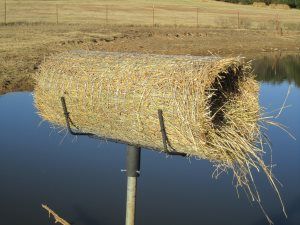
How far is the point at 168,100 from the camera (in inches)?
152

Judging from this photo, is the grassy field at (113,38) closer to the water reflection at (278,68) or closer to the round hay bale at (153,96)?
the water reflection at (278,68)

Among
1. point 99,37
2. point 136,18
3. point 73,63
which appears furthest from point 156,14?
point 73,63

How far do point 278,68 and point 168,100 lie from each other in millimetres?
20707

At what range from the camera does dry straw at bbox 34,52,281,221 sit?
12.5ft

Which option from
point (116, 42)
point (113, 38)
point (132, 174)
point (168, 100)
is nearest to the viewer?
point (168, 100)

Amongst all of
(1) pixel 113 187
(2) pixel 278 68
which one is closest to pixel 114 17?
(2) pixel 278 68

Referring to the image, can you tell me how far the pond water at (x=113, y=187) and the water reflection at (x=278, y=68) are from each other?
31.2 ft

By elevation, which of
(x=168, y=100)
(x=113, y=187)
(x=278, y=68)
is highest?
(x=168, y=100)

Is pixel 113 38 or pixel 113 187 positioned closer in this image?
pixel 113 187

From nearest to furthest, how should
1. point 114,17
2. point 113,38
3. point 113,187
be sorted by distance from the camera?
point 113,187 < point 113,38 < point 114,17

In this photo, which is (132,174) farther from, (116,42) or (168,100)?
(116,42)

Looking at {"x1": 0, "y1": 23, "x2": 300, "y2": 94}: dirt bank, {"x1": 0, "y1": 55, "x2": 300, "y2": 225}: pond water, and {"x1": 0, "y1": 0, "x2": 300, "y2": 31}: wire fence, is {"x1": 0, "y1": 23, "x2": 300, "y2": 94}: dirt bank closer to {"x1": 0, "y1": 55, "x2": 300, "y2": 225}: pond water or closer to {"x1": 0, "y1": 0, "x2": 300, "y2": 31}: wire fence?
{"x1": 0, "y1": 0, "x2": 300, "y2": 31}: wire fence

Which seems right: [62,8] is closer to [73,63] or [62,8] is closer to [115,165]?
[115,165]

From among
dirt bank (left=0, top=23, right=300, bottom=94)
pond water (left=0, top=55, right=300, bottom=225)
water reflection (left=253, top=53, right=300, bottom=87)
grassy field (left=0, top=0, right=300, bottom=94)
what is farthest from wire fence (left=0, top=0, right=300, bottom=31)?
pond water (left=0, top=55, right=300, bottom=225)
